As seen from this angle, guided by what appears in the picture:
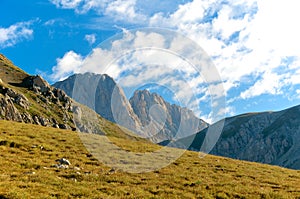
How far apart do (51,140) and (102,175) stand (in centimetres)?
1875

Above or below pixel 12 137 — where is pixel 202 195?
below

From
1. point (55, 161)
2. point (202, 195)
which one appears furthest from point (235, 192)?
point (55, 161)

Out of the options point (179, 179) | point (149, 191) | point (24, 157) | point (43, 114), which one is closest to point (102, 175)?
point (149, 191)

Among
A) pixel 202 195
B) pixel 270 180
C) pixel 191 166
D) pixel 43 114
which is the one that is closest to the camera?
pixel 202 195

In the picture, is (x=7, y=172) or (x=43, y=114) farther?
(x=43, y=114)

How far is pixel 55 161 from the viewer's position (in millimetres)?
29594

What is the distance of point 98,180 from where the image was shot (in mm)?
23359

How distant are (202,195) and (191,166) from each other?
1508cm

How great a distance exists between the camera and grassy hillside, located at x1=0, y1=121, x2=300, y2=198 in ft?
62.9

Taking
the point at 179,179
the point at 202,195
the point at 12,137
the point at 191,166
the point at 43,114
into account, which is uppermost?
the point at 43,114

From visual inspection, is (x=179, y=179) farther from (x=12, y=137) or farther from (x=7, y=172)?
(x=12, y=137)

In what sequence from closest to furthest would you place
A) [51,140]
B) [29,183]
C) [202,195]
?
[29,183], [202,195], [51,140]

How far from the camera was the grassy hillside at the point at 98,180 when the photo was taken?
19.2 m

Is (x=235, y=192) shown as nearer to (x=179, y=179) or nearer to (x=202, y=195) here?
(x=202, y=195)
